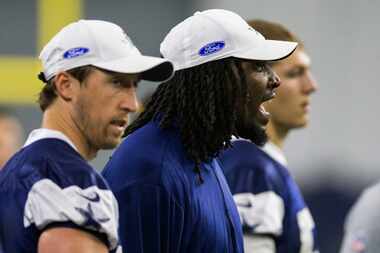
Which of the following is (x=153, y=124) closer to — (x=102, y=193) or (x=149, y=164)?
(x=149, y=164)

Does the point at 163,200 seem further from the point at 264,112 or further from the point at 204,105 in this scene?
the point at 264,112

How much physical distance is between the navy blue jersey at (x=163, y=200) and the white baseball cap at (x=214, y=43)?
0.21m

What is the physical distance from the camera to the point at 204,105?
3.56 meters

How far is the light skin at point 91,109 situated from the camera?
3.22 metres

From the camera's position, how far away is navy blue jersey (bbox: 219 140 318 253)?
14.4ft

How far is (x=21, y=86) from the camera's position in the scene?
31.7 feet

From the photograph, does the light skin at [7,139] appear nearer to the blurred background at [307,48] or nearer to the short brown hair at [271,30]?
the blurred background at [307,48]

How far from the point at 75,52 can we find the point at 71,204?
0.40 metres

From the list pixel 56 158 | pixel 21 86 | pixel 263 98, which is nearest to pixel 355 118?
pixel 21 86

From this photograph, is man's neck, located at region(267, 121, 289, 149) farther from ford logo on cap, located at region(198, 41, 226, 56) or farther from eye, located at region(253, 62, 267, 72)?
ford logo on cap, located at region(198, 41, 226, 56)

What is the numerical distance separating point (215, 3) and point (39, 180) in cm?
745

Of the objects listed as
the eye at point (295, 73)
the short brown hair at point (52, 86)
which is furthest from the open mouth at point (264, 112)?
the eye at point (295, 73)

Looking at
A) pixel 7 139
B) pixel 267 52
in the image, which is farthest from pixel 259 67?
pixel 7 139

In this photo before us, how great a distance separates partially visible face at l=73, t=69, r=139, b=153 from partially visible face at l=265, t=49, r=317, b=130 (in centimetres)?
167
